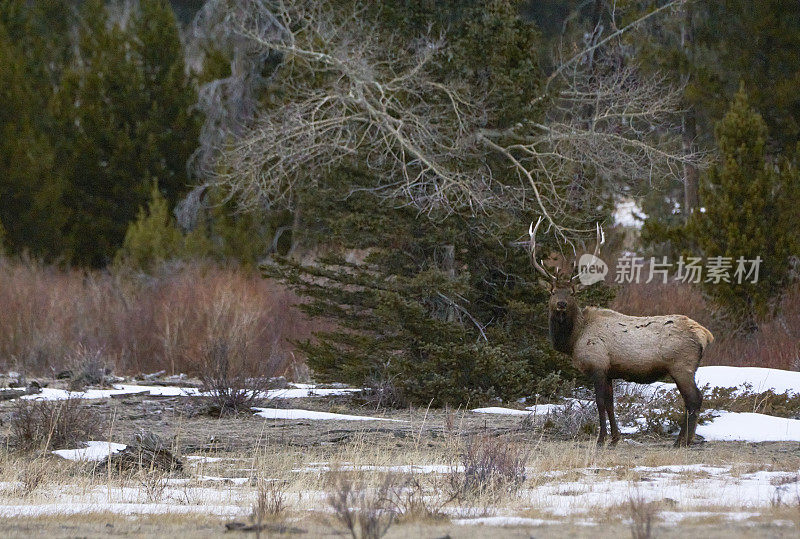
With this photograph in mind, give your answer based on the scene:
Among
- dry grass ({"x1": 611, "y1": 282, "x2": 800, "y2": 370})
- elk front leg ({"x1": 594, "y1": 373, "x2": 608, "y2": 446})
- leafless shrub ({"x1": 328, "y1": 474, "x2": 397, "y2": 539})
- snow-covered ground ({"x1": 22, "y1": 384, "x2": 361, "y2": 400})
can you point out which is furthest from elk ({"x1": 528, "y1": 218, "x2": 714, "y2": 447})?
dry grass ({"x1": 611, "y1": 282, "x2": 800, "y2": 370})

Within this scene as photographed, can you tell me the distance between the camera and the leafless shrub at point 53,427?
10594 mm

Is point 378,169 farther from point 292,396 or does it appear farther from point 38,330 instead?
point 38,330

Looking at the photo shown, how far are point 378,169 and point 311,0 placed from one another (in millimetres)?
4804

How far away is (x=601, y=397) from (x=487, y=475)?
116 inches

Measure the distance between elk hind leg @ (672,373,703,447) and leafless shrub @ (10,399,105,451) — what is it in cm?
531

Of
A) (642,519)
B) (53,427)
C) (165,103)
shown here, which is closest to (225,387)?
(53,427)

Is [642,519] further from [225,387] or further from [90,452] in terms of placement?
[225,387]

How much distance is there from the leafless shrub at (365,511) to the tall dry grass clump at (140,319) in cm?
1188

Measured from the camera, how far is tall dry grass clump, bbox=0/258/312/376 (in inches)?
809

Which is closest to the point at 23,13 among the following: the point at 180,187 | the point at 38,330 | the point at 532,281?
the point at 180,187

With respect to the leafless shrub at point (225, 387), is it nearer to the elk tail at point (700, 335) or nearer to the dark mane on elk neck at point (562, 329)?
the dark mane on elk neck at point (562, 329)

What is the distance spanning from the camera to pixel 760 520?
6.66 m

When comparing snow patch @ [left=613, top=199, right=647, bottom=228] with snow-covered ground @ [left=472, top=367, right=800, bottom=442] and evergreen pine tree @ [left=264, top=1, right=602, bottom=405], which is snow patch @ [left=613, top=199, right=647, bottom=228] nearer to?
evergreen pine tree @ [left=264, top=1, right=602, bottom=405]

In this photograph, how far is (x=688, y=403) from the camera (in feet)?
33.7
